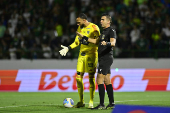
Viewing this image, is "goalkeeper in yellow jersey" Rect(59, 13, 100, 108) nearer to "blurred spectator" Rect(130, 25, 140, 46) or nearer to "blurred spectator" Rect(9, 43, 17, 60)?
"blurred spectator" Rect(130, 25, 140, 46)

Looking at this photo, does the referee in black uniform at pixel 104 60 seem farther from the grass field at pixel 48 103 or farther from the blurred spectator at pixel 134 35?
the blurred spectator at pixel 134 35

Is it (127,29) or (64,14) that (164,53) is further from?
(64,14)

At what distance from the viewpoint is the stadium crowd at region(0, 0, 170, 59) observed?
18.8 m

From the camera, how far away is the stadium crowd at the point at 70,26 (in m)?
18.8

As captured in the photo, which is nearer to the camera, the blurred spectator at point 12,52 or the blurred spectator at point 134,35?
the blurred spectator at point 12,52

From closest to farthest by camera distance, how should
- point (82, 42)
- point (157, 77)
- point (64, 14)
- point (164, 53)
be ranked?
1. point (82, 42)
2. point (157, 77)
3. point (164, 53)
4. point (64, 14)

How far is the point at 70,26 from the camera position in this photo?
2009 centimetres

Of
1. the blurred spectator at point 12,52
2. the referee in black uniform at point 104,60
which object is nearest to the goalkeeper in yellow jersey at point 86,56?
the referee in black uniform at point 104,60

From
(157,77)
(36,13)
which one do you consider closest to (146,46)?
(157,77)

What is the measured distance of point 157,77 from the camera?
16.6m

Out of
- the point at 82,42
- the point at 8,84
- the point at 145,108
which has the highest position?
the point at 82,42

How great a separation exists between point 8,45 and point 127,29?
637cm

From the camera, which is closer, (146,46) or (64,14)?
(146,46)

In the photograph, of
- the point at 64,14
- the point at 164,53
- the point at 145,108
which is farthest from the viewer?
the point at 64,14
